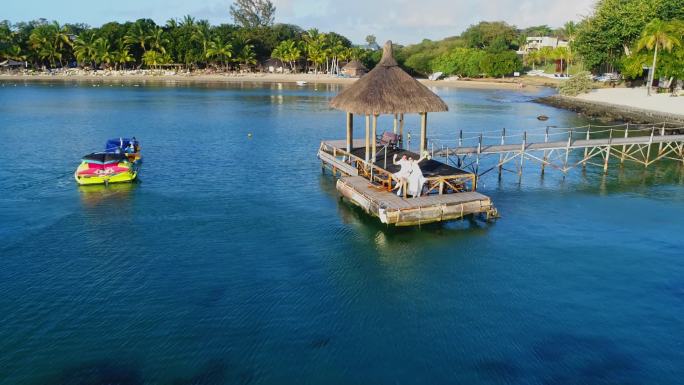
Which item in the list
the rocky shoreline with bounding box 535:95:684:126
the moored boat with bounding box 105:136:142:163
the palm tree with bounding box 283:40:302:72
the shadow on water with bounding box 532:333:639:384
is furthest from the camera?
the palm tree with bounding box 283:40:302:72

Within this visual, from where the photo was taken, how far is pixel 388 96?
26.2 metres

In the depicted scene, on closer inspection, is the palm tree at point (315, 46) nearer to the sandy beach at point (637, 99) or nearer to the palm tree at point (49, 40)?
the palm tree at point (49, 40)

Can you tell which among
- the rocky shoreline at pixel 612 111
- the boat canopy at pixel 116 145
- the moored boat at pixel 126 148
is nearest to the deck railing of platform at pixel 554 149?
the rocky shoreline at pixel 612 111

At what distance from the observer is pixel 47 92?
84562mm

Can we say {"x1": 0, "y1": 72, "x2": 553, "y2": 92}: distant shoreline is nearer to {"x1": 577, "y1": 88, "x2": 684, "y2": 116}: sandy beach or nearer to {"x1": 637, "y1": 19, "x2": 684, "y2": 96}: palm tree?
{"x1": 577, "y1": 88, "x2": 684, "y2": 116}: sandy beach

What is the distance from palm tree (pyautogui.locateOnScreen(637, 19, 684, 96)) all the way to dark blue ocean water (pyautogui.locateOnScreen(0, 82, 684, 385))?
37.5 metres

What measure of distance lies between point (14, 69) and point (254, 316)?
5177 inches

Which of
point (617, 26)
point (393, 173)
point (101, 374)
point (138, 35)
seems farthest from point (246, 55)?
point (101, 374)

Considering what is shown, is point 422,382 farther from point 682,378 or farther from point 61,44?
point 61,44

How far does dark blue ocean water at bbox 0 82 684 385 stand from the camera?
13641 millimetres

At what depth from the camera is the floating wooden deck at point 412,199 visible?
2236 centimetres

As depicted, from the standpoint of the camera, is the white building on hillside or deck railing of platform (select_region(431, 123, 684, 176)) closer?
deck railing of platform (select_region(431, 123, 684, 176))

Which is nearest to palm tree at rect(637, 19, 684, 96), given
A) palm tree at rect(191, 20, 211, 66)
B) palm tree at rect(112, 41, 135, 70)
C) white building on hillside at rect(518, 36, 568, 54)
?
palm tree at rect(191, 20, 211, 66)

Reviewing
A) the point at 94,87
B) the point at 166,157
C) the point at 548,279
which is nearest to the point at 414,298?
the point at 548,279
